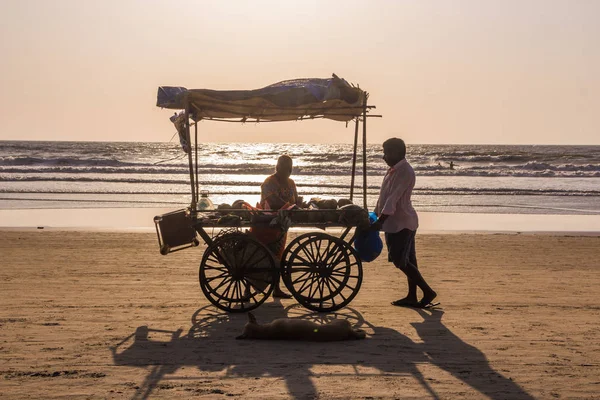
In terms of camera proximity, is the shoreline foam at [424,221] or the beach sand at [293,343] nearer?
the beach sand at [293,343]

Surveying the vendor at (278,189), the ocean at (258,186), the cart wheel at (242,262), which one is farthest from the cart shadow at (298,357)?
the ocean at (258,186)

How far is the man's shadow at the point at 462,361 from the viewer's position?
4934mm

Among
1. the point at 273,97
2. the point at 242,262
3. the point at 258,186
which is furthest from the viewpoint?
the point at 258,186

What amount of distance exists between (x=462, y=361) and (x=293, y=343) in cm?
143

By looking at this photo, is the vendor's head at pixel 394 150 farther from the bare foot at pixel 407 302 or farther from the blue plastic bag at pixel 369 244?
the bare foot at pixel 407 302

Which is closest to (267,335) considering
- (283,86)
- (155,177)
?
(283,86)

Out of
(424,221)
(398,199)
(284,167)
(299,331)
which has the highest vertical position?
(284,167)

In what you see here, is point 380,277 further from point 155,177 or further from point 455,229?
point 155,177

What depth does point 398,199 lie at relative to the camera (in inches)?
279

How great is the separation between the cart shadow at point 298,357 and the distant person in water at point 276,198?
3.65 ft

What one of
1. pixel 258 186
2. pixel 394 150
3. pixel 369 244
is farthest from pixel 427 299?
pixel 258 186

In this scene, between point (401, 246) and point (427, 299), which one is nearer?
point (401, 246)

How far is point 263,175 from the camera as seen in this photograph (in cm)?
3647

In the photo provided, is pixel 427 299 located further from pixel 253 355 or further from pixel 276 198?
pixel 253 355
